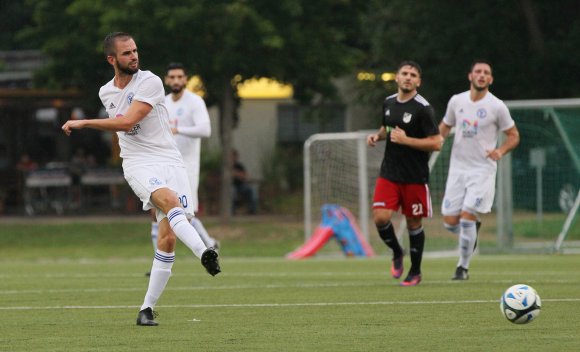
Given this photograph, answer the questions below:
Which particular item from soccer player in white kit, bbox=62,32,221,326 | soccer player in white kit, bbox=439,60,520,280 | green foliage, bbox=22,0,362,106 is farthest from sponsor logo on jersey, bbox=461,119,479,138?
green foliage, bbox=22,0,362,106

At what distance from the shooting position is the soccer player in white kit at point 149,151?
9680mm

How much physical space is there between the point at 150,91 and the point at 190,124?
639 centimetres

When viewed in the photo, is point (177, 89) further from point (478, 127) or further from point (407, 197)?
point (407, 197)

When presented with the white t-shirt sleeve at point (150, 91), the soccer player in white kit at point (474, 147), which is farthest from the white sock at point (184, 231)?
the soccer player in white kit at point (474, 147)

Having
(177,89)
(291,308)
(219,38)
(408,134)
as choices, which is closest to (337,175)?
(219,38)

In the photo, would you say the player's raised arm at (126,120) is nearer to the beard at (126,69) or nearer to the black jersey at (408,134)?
the beard at (126,69)

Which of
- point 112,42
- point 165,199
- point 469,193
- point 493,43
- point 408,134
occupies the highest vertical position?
point 493,43

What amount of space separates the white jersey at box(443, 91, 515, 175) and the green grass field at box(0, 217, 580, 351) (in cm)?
127

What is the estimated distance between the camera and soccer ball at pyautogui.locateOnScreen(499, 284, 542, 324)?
29.7 feet

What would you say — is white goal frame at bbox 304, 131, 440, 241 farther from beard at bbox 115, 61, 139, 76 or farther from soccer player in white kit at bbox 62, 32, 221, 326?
beard at bbox 115, 61, 139, 76

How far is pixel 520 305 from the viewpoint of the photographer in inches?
356

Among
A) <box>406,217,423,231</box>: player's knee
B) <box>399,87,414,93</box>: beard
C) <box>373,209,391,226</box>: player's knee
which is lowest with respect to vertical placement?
<box>406,217,423,231</box>: player's knee

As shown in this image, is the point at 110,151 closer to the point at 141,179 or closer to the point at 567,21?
the point at 567,21

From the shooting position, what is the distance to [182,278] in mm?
15266
